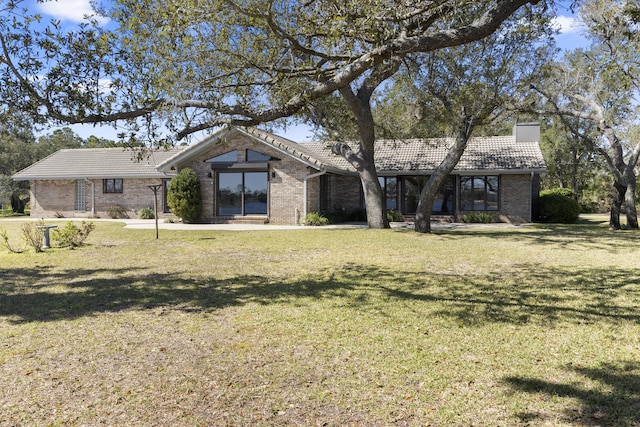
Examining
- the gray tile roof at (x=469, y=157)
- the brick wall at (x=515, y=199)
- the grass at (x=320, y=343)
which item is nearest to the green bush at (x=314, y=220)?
the gray tile roof at (x=469, y=157)

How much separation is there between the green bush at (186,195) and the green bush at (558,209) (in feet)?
58.7

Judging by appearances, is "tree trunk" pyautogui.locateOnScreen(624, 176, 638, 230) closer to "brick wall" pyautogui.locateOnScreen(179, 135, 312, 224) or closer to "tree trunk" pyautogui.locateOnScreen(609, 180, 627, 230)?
"tree trunk" pyautogui.locateOnScreen(609, 180, 627, 230)

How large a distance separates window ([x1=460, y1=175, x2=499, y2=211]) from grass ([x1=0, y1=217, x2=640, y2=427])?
1443cm

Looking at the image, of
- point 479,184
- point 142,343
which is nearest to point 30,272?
point 142,343

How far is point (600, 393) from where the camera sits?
3.86m

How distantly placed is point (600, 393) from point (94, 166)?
103ft

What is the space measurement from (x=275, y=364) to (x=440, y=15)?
5777mm

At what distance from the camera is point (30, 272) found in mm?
9586

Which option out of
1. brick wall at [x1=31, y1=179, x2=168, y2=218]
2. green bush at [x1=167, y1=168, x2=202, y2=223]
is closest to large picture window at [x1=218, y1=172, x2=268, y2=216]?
green bush at [x1=167, y1=168, x2=202, y2=223]

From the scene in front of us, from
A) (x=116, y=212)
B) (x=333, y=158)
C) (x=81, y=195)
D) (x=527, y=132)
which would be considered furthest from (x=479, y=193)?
(x=81, y=195)

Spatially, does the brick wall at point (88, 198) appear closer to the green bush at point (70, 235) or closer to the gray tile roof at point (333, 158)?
the gray tile roof at point (333, 158)

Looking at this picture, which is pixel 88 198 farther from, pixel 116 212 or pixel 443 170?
pixel 443 170

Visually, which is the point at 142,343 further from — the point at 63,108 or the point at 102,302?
the point at 63,108

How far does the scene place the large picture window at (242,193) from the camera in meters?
23.2
